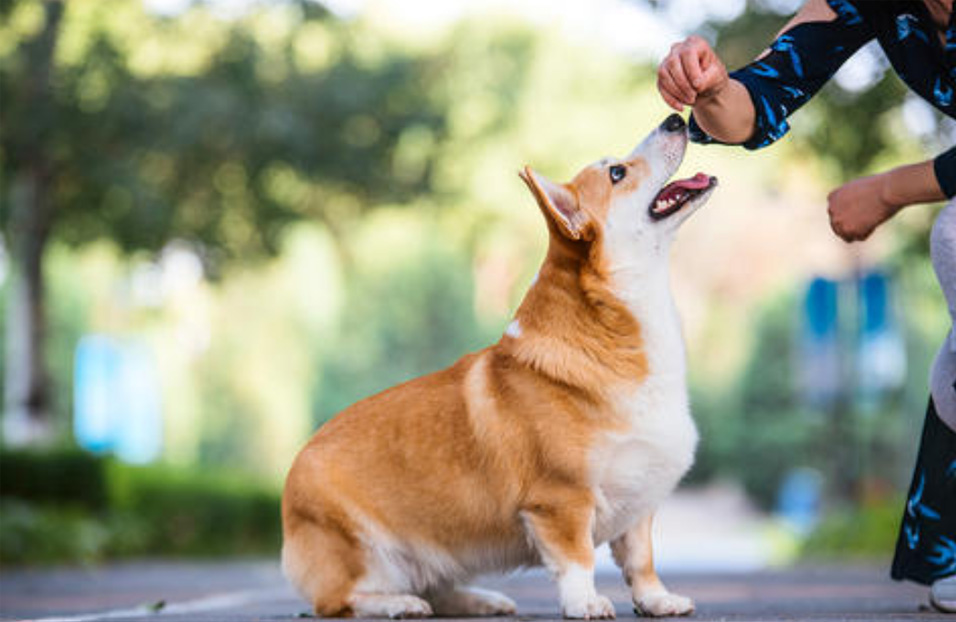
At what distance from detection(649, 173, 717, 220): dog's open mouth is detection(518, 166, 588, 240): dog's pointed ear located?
229mm

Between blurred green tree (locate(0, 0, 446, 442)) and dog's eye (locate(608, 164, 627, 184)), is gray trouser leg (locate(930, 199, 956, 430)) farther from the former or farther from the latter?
blurred green tree (locate(0, 0, 446, 442))

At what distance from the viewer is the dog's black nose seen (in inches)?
175

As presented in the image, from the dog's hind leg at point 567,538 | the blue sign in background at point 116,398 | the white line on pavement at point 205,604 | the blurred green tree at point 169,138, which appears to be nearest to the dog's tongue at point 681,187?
the dog's hind leg at point 567,538

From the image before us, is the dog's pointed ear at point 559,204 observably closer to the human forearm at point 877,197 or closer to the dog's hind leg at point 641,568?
the human forearm at point 877,197

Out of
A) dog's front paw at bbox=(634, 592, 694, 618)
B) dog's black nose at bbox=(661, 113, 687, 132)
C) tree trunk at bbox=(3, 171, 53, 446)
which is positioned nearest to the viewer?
dog's front paw at bbox=(634, 592, 694, 618)

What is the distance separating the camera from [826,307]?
711 inches

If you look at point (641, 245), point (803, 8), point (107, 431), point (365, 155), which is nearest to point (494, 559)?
point (641, 245)

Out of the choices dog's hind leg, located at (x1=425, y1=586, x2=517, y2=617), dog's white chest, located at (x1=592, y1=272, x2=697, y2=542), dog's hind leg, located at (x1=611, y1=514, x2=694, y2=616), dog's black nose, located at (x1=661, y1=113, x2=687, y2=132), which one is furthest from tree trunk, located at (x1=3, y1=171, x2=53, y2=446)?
dog's white chest, located at (x1=592, y1=272, x2=697, y2=542)

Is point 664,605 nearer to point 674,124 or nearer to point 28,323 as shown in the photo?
point 674,124

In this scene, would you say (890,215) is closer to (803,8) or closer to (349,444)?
(803,8)

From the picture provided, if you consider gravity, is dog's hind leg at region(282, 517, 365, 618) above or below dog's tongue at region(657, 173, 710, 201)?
below

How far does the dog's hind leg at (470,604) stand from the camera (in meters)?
4.55

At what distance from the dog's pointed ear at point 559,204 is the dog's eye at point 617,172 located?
140 millimetres

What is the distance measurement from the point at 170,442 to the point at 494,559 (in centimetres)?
3192
